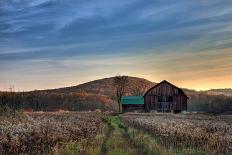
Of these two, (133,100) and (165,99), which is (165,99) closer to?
(165,99)

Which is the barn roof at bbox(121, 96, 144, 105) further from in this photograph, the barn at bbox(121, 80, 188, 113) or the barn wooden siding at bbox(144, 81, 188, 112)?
the barn wooden siding at bbox(144, 81, 188, 112)

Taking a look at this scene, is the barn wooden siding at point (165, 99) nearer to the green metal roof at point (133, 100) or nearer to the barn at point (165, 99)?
the barn at point (165, 99)

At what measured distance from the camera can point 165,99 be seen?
89.2 metres

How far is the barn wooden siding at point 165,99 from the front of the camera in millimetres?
Result: 88750

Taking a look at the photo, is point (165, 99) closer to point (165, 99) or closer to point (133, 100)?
point (165, 99)

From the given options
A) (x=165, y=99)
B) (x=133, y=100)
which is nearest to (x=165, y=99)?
(x=165, y=99)

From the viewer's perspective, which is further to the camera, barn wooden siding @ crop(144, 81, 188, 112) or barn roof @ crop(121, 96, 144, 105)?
barn roof @ crop(121, 96, 144, 105)

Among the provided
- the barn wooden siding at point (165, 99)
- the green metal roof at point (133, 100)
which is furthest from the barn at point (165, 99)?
the green metal roof at point (133, 100)

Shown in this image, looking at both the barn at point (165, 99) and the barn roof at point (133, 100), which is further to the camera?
the barn roof at point (133, 100)

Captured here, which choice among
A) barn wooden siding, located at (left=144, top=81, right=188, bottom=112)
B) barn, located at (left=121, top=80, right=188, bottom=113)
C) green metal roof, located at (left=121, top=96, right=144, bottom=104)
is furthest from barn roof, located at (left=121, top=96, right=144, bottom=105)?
barn wooden siding, located at (left=144, top=81, right=188, bottom=112)

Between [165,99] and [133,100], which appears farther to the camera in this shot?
[133,100]

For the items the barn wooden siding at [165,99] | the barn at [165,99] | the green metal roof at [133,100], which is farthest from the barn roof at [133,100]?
the barn wooden siding at [165,99]

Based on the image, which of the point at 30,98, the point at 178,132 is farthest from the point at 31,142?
the point at 30,98

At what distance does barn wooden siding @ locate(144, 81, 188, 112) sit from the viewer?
88.8 metres
